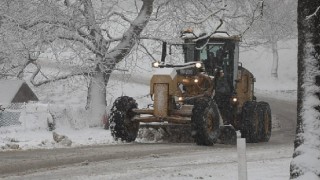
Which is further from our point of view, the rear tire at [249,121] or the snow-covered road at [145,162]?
the rear tire at [249,121]

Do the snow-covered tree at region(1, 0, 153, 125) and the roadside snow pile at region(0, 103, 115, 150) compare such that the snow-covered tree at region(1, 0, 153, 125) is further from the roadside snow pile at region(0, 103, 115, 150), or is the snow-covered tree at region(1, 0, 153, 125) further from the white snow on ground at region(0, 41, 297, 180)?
the white snow on ground at region(0, 41, 297, 180)

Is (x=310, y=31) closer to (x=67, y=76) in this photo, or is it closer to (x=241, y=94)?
(x=241, y=94)

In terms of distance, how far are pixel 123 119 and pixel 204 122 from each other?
2.53m

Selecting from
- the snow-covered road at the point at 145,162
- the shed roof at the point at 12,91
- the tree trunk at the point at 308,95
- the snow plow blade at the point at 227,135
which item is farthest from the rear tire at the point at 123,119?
the shed roof at the point at 12,91

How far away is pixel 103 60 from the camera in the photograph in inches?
841

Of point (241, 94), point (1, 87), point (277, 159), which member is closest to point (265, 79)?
point (1, 87)

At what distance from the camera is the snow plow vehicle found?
48.4ft

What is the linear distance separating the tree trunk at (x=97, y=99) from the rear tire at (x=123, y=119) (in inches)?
230

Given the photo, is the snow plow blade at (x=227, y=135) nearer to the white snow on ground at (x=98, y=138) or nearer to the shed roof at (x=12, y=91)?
the white snow on ground at (x=98, y=138)

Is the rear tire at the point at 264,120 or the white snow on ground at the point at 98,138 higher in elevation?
the rear tire at the point at 264,120

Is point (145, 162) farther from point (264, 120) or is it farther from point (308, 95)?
point (264, 120)

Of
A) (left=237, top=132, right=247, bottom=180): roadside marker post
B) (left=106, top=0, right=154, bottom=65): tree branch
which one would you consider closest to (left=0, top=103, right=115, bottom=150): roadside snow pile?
(left=106, top=0, right=154, bottom=65): tree branch

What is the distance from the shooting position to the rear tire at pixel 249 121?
16578 mm

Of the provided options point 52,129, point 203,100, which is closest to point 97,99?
point 52,129
